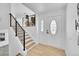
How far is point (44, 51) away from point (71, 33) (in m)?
0.40

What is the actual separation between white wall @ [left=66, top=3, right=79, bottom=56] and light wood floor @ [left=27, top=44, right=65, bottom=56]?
0.11 m

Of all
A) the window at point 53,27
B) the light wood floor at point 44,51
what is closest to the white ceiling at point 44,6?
the window at point 53,27

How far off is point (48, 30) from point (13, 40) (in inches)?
17.7

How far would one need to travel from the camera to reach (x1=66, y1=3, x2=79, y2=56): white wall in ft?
3.94

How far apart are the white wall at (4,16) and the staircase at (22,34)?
59 mm

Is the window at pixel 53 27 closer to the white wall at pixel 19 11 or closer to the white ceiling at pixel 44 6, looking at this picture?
the white ceiling at pixel 44 6

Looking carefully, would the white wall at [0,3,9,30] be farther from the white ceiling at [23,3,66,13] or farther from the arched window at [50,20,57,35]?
the arched window at [50,20,57,35]

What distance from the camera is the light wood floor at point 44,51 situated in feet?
4.11

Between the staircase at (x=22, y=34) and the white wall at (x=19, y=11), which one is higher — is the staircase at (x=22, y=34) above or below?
below

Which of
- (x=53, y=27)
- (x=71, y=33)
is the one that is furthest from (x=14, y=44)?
(x=71, y=33)

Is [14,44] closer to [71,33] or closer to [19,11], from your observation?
[19,11]

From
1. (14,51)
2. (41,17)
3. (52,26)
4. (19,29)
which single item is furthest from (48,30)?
(14,51)

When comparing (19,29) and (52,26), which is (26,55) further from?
(52,26)

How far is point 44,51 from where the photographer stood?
50.5 inches
